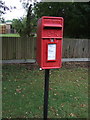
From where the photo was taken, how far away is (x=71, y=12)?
482 inches

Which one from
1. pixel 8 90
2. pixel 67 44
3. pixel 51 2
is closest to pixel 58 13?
pixel 51 2

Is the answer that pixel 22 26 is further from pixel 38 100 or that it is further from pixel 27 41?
pixel 38 100

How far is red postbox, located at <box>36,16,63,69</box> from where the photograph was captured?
7.58ft

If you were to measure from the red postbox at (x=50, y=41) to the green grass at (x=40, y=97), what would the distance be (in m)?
1.36

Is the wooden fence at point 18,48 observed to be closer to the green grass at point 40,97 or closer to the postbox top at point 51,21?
the green grass at point 40,97

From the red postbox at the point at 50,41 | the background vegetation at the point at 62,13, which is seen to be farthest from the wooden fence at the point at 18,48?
the red postbox at the point at 50,41

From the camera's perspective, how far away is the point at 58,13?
1309 cm

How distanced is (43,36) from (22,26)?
10857 mm

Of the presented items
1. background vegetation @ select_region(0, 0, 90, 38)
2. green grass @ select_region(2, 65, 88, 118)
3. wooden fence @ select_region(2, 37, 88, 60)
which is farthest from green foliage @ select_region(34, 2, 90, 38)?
green grass @ select_region(2, 65, 88, 118)

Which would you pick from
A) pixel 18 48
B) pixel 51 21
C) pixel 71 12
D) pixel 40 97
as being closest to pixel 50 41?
pixel 51 21

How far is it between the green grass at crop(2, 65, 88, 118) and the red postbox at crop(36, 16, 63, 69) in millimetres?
1358

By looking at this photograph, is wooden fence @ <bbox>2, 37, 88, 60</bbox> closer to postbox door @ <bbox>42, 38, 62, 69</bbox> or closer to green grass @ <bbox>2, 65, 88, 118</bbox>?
green grass @ <bbox>2, 65, 88, 118</bbox>

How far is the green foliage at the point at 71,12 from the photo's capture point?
1137cm

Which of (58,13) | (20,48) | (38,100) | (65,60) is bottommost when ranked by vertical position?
(38,100)
